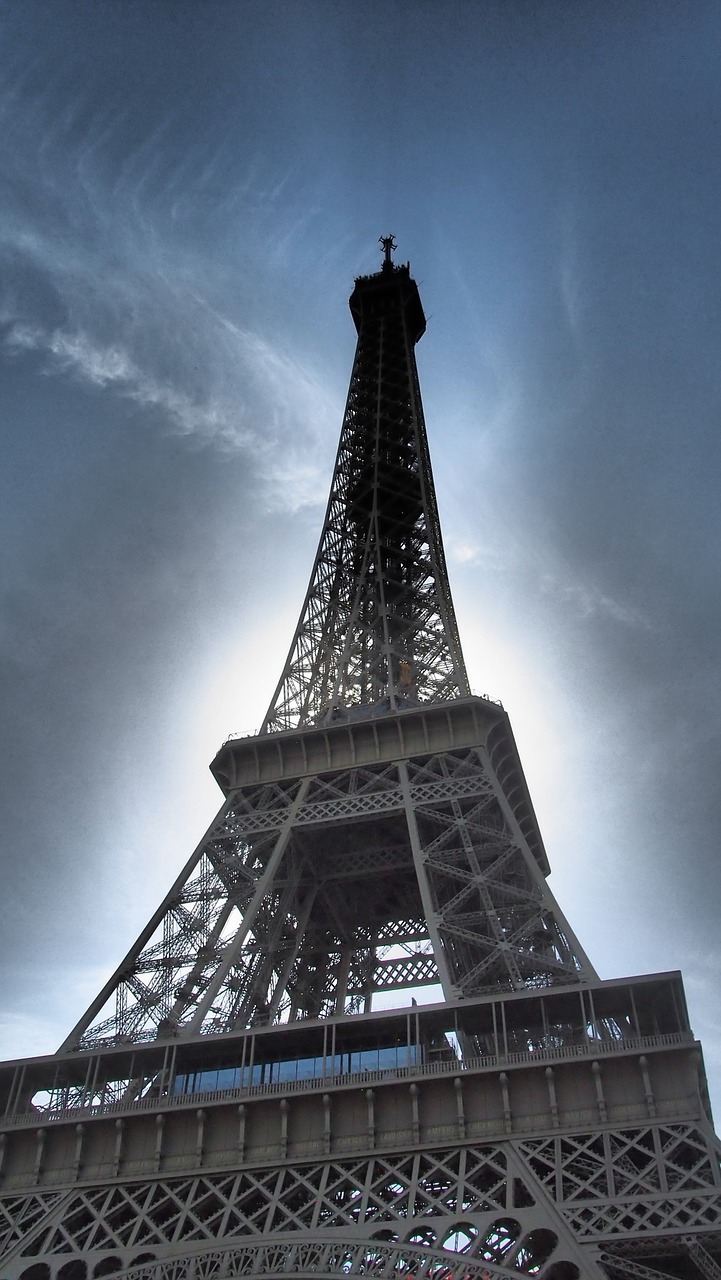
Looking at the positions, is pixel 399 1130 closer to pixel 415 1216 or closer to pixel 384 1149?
pixel 384 1149

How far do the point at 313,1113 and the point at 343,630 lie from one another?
28.1m

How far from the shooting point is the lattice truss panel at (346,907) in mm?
36188

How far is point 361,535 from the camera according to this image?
61.9 metres

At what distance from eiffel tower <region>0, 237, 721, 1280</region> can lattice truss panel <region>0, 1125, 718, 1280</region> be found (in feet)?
0.24

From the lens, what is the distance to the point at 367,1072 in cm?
3175

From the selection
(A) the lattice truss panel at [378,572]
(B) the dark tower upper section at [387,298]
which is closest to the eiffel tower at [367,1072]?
(A) the lattice truss panel at [378,572]

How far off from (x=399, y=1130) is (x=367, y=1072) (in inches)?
73.0

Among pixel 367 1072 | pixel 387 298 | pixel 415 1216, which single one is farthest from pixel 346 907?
pixel 387 298

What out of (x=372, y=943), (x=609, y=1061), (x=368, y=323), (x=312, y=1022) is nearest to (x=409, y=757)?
(x=372, y=943)

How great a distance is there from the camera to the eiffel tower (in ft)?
89.3

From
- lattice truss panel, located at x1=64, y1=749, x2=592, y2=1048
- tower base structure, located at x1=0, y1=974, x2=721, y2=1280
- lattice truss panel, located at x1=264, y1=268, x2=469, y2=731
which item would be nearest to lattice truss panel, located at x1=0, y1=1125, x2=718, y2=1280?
tower base structure, located at x1=0, y1=974, x2=721, y2=1280

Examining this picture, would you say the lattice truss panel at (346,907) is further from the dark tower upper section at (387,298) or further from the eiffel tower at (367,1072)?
the dark tower upper section at (387,298)

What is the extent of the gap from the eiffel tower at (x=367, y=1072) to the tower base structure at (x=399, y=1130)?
80 mm

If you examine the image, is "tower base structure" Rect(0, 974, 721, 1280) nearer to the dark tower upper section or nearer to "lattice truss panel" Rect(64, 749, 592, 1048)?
"lattice truss panel" Rect(64, 749, 592, 1048)
